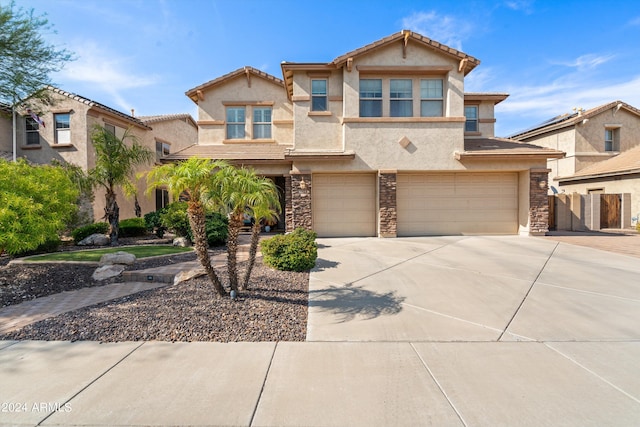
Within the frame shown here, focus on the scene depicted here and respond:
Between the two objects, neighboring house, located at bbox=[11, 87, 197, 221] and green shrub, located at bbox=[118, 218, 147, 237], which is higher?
neighboring house, located at bbox=[11, 87, 197, 221]

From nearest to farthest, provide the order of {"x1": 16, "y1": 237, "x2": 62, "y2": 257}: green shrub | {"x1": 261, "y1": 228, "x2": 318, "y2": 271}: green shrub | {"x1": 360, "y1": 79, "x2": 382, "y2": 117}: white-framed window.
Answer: {"x1": 261, "y1": 228, "x2": 318, "y2": 271}: green shrub < {"x1": 16, "y1": 237, "x2": 62, "y2": 257}: green shrub < {"x1": 360, "y1": 79, "x2": 382, "y2": 117}: white-framed window

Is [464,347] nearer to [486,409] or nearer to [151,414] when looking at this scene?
[486,409]

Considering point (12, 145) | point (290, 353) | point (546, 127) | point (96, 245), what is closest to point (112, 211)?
point (96, 245)

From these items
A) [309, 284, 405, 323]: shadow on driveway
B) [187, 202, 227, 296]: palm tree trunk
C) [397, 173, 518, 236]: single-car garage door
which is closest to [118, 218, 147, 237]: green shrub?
[187, 202, 227, 296]: palm tree trunk

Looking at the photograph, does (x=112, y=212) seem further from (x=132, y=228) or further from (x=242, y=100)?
(x=242, y=100)

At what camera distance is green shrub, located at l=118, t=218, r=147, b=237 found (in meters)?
13.7

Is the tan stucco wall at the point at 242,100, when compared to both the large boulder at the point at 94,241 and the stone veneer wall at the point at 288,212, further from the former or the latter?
the large boulder at the point at 94,241

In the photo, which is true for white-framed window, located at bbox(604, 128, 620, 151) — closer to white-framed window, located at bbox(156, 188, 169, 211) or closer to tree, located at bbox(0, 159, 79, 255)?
tree, located at bbox(0, 159, 79, 255)

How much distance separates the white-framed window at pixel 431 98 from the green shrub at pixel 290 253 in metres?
8.63

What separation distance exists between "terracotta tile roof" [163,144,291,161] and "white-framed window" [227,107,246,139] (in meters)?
0.71

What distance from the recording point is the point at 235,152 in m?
14.7

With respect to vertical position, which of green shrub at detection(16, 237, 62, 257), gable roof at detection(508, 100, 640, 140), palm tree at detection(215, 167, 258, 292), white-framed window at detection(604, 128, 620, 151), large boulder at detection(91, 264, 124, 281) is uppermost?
gable roof at detection(508, 100, 640, 140)

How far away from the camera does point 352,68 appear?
12547 millimetres

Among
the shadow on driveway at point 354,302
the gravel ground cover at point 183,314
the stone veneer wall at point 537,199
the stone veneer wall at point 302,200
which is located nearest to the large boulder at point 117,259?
the gravel ground cover at point 183,314
